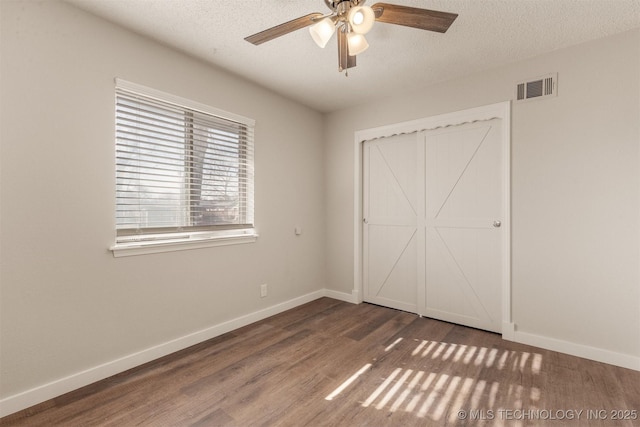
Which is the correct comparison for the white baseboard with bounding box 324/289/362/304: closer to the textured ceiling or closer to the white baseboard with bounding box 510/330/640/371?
the white baseboard with bounding box 510/330/640/371

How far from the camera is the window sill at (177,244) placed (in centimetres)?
226

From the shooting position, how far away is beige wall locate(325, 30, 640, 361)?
2.31 metres

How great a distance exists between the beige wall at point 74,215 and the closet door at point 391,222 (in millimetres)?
1822

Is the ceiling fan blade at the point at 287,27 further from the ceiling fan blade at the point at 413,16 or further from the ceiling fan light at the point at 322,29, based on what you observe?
the ceiling fan blade at the point at 413,16

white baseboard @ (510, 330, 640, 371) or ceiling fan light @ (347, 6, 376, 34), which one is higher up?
ceiling fan light @ (347, 6, 376, 34)

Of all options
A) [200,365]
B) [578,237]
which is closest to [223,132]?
[200,365]

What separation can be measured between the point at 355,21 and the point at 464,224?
7.54 feet

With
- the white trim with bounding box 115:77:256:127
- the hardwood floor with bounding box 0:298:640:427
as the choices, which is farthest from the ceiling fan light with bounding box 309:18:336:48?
the hardwood floor with bounding box 0:298:640:427

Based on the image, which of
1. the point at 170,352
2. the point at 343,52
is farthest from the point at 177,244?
the point at 343,52

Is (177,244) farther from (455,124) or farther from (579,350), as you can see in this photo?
(579,350)

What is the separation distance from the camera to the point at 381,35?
2.37 meters

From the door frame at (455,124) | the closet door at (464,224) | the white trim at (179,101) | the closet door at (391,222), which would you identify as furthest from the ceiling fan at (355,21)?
the closet door at (391,222)

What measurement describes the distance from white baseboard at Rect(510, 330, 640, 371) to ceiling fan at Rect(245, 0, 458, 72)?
2614 mm

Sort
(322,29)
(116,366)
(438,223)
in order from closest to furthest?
(322,29) → (116,366) → (438,223)
